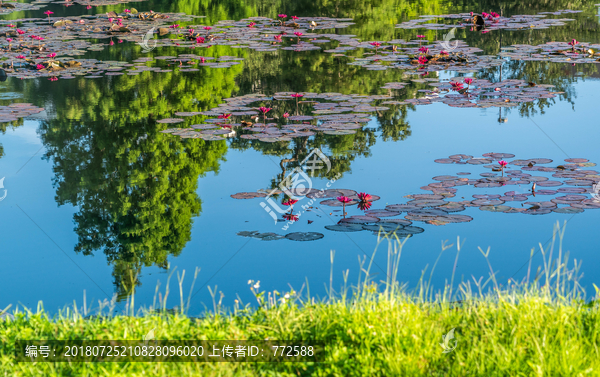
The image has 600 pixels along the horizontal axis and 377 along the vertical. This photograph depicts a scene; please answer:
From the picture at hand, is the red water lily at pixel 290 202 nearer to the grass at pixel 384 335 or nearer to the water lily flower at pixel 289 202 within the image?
the water lily flower at pixel 289 202

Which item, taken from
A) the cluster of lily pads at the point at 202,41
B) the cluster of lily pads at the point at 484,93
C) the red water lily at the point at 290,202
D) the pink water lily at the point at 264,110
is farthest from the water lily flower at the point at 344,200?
the cluster of lily pads at the point at 202,41

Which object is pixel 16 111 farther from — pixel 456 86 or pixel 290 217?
pixel 456 86

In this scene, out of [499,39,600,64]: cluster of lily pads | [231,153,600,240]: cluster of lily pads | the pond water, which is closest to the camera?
the pond water

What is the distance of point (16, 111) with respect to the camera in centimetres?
902

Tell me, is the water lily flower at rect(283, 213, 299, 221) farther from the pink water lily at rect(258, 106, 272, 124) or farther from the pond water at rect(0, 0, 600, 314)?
the pink water lily at rect(258, 106, 272, 124)

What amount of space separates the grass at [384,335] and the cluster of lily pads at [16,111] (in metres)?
6.06

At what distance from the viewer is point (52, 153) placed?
7480 millimetres

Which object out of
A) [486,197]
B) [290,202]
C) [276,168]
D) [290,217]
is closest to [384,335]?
[290,217]

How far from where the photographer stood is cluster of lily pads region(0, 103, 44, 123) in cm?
865

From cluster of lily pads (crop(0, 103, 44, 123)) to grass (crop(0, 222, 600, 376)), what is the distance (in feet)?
19.9

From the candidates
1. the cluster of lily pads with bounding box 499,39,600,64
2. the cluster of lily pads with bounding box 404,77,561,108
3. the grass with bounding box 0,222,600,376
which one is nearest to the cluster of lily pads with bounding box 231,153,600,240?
the grass with bounding box 0,222,600,376

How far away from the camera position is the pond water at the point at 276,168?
461 cm

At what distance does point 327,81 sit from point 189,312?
7.20 meters

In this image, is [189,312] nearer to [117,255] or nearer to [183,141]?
[117,255]
